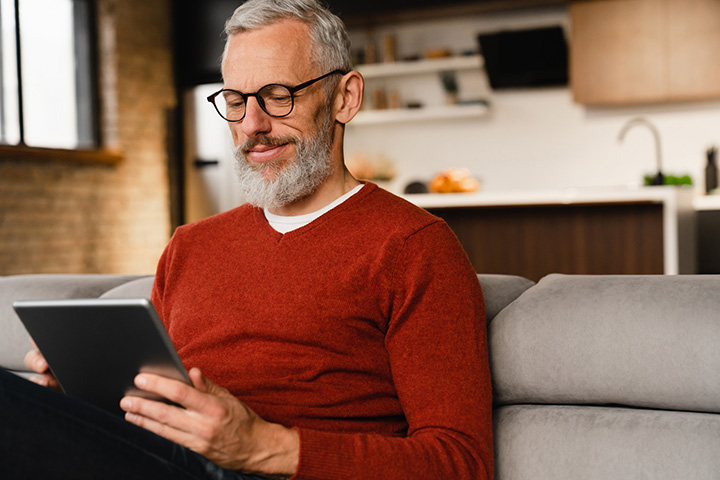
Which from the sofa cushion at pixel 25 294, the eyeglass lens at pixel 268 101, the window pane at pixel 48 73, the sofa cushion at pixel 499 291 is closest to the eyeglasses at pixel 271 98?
the eyeglass lens at pixel 268 101

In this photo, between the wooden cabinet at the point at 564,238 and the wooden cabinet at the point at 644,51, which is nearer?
the wooden cabinet at the point at 564,238

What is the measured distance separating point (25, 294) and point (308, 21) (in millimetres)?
1077

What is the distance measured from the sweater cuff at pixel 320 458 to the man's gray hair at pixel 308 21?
2.30 ft

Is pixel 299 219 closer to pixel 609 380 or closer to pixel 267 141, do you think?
pixel 267 141

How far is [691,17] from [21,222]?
4.57m

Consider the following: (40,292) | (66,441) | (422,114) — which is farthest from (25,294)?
(422,114)

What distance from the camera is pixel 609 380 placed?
46.1 inches

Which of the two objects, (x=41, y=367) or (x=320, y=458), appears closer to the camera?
(x=320, y=458)

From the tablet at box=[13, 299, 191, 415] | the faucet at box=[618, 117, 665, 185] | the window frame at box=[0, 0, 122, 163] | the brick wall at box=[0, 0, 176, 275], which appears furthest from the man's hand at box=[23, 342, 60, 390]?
the faucet at box=[618, 117, 665, 185]

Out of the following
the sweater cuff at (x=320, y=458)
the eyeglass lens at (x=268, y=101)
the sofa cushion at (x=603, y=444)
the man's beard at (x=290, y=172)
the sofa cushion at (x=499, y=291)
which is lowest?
the sofa cushion at (x=603, y=444)

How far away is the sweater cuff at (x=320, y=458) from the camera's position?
98 centimetres

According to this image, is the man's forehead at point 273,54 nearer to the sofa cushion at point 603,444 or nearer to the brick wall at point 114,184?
the sofa cushion at point 603,444

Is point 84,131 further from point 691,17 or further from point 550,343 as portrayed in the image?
point 550,343

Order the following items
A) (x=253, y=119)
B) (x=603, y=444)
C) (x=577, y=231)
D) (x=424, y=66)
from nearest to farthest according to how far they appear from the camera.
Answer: (x=603, y=444) < (x=253, y=119) < (x=577, y=231) < (x=424, y=66)
